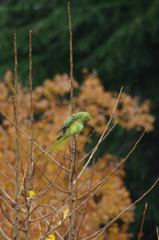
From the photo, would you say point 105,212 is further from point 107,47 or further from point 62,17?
point 62,17

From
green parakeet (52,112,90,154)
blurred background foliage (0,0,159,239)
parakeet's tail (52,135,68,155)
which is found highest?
blurred background foliage (0,0,159,239)

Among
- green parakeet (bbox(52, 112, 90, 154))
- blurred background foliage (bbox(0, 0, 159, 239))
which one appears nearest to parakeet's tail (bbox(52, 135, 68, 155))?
green parakeet (bbox(52, 112, 90, 154))

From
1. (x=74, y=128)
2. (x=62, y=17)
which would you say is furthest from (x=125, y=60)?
(x=74, y=128)

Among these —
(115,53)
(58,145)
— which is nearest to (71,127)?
(58,145)

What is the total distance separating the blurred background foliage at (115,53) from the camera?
28.2ft

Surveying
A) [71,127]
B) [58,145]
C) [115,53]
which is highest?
[115,53]

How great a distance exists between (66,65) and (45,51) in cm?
68

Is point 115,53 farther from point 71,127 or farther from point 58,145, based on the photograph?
point 58,145

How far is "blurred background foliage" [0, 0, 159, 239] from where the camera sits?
8609 mm

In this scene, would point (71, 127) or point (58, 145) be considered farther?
point (71, 127)

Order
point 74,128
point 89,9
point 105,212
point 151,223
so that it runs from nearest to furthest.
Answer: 1. point 74,128
2. point 105,212
3. point 151,223
4. point 89,9

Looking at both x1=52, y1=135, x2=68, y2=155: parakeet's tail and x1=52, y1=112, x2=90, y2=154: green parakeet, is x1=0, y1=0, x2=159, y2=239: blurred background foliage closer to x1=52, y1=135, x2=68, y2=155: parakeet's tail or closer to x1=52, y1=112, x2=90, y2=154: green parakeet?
x1=52, y1=112, x2=90, y2=154: green parakeet

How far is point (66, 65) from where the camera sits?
373 inches

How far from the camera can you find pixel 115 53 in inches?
341
